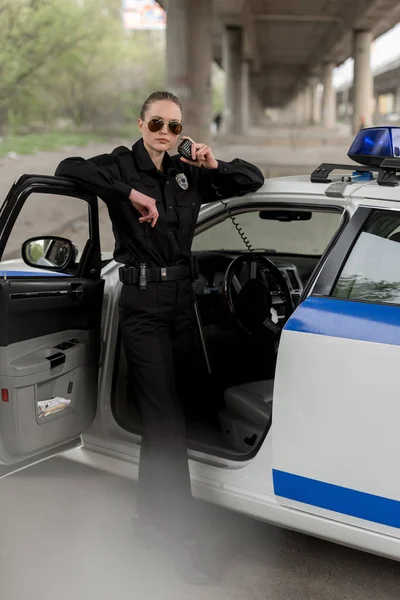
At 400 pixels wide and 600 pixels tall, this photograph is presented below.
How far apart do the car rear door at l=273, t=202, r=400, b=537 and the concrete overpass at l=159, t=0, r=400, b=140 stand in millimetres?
16689

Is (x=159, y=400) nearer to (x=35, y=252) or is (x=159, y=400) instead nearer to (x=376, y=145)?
(x=35, y=252)

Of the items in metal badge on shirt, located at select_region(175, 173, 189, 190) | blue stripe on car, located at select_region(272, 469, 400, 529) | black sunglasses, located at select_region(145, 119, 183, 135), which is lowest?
blue stripe on car, located at select_region(272, 469, 400, 529)

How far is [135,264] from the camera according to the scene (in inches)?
125

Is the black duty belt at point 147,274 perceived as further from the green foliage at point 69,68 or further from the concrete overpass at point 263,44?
the green foliage at point 69,68

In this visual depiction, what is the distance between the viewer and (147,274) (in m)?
3.13

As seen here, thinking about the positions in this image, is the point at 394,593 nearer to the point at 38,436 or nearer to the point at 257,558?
the point at 257,558

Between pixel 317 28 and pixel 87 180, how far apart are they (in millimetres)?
40546

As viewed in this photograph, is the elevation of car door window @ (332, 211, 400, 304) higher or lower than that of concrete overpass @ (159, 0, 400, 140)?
lower

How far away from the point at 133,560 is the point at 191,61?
18.6m

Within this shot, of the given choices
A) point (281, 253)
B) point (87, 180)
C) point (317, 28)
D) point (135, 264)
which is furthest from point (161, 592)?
point (317, 28)

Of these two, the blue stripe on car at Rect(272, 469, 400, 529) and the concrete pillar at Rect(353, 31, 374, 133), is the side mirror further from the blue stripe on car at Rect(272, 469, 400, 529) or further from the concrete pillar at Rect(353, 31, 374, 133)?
the concrete pillar at Rect(353, 31, 374, 133)

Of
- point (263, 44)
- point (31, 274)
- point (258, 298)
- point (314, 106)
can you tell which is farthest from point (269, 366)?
point (314, 106)

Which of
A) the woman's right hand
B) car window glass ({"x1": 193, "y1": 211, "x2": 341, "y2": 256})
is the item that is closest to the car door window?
the woman's right hand

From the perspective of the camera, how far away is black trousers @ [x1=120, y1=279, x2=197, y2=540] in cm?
314
